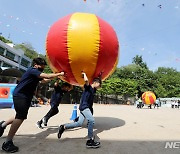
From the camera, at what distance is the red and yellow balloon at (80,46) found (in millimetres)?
5285

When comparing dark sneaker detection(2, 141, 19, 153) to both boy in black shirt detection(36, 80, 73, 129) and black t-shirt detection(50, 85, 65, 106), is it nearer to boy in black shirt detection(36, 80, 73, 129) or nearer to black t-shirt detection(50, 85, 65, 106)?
boy in black shirt detection(36, 80, 73, 129)

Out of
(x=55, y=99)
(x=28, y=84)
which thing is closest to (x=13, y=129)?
(x=28, y=84)

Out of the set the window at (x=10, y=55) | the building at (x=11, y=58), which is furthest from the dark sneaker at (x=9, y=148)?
the window at (x=10, y=55)

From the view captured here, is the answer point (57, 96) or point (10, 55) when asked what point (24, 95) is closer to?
point (57, 96)

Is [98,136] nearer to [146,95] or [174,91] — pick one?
[146,95]

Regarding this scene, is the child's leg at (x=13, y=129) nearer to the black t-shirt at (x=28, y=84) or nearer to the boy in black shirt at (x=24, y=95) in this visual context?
the boy in black shirt at (x=24, y=95)

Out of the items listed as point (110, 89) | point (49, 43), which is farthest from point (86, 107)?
point (110, 89)

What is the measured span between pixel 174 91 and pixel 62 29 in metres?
60.1

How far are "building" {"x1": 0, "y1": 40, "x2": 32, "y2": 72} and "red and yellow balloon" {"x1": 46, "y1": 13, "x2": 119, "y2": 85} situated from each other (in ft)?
115

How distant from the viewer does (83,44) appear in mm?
5254

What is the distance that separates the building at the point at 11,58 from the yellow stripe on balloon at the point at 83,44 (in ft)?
116

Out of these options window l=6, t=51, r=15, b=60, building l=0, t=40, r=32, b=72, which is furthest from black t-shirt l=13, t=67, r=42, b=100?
window l=6, t=51, r=15, b=60

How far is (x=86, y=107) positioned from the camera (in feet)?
16.0

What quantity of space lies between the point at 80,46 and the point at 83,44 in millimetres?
84
